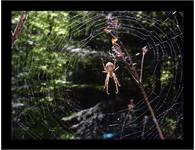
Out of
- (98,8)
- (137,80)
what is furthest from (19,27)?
(137,80)

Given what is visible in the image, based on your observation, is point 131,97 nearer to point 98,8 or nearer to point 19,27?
point 98,8

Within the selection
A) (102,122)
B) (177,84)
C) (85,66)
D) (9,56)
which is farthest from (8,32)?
(177,84)

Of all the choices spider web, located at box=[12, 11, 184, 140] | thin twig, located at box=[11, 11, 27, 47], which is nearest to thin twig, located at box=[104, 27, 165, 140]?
spider web, located at box=[12, 11, 184, 140]

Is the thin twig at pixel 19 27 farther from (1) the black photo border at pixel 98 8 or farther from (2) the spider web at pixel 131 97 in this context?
(2) the spider web at pixel 131 97

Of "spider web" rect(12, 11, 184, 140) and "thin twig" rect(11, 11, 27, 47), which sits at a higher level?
"thin twig" rect(11, 11, 27, 47)

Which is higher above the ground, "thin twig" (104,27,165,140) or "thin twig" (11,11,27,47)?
"thin twig" (11,11,27,47)

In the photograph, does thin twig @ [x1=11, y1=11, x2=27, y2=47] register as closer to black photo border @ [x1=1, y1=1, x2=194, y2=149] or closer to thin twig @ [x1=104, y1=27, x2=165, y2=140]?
black photo border @ [x1=1, y1=1, x2=194, y2=149]
